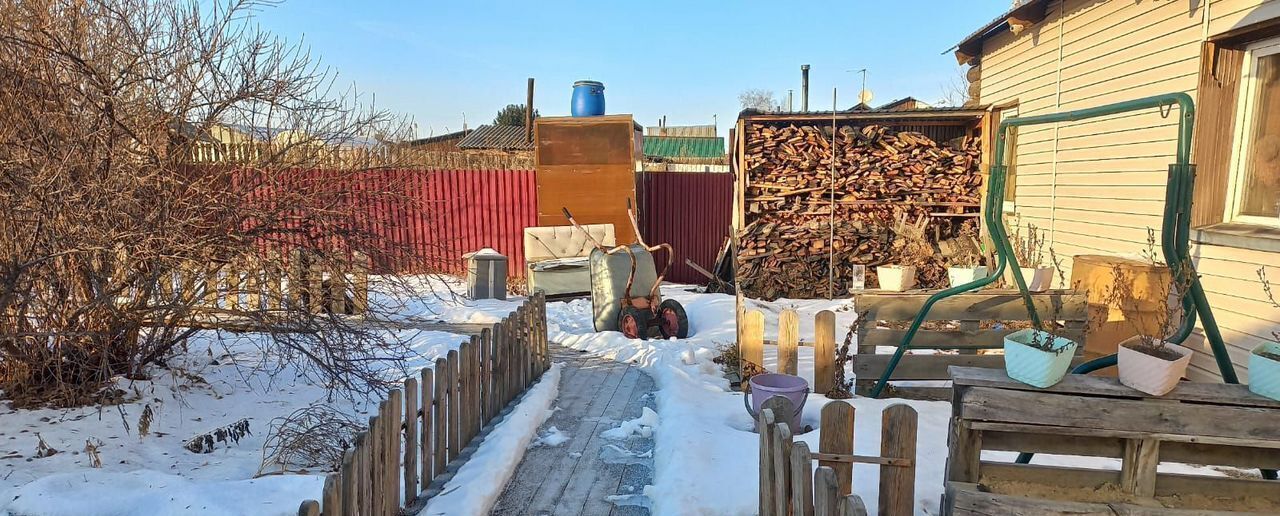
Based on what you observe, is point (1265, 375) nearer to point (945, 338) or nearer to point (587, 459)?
point (945, 338)

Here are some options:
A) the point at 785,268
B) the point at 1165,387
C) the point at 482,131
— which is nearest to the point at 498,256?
the point at 785,268

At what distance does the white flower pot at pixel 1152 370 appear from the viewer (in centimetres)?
265

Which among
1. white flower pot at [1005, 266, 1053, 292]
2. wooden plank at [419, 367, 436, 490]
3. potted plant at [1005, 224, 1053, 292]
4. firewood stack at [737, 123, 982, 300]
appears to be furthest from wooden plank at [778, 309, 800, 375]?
firewood stack at [737, 123, 982, 300]

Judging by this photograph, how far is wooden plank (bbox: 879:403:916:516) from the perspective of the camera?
9.42 ft

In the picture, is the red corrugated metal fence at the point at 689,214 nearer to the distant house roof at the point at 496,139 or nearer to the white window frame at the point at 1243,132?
the white window frame at the point at 1243,132

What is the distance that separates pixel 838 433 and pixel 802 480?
2.07 ft

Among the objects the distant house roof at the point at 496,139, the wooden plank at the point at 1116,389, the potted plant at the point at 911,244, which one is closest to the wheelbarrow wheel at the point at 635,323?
the potted plant at the point at 911,244

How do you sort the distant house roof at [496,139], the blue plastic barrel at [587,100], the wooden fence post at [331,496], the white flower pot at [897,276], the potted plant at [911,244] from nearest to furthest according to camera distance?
the wooden fence post at [331,496], the white flower pot at [897,276], the potted plant at [911,244], the blue plastic barrel at [587,100], the distant house roof at [496,139]

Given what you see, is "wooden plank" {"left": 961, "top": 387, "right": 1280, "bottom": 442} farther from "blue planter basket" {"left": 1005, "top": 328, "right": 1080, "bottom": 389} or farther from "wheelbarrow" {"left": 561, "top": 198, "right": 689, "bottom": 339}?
"wheelbarrow" {"left": 561, "top": 198, "right": 689, "bottom": 339}

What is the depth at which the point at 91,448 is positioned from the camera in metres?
3.85

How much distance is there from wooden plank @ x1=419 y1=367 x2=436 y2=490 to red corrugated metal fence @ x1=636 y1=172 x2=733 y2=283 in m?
9.25

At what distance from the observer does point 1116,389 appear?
278 cm

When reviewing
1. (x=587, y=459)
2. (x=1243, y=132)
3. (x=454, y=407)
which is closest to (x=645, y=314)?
(x=587, y=459)

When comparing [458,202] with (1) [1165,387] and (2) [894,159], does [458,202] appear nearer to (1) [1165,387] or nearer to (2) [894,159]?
(2) [894,159]
